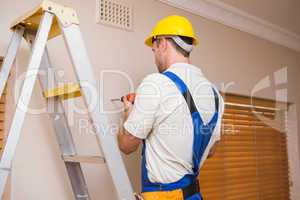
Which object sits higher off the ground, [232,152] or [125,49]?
[125,49]

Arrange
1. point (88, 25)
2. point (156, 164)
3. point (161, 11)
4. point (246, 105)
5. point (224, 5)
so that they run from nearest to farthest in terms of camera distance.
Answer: point (156, 164), point (88, 25), point (161, 11), point (224, 5), point (246, 105)

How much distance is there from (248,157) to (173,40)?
67.1 inches

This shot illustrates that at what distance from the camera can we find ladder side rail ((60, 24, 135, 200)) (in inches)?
44.5

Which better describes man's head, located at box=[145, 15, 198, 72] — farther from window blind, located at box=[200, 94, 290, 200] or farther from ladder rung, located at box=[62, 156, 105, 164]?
window blind, located at box=[200, 94, 290, 200]

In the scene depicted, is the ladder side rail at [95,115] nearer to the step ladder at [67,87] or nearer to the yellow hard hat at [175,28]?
the step ladder at [67,87]

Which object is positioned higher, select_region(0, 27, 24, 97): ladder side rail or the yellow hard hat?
the yellow hard hat

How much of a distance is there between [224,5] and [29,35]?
1641 mm

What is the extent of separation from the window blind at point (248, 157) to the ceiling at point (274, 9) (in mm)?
718

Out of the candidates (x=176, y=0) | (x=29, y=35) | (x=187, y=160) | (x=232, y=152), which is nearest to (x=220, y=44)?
(x=176, y=0)

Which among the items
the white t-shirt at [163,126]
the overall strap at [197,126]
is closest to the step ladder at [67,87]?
the white t-shirt at [163,126]

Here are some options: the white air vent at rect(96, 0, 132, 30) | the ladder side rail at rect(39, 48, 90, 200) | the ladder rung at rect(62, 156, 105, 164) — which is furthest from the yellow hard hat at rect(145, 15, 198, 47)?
the ladder rung at rect(62, 156, 105, 164)

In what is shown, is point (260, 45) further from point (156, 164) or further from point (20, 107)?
point (20, 107)

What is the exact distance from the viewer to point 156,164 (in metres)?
1.40

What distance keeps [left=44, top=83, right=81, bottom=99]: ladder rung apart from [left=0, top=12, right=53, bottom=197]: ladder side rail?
0.16 meters
